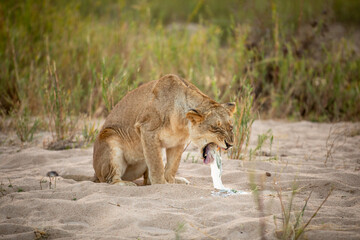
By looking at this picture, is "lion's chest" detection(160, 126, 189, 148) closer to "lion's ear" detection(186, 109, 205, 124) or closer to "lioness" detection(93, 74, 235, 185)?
"lioness" detection(93, 74, 235, 185)

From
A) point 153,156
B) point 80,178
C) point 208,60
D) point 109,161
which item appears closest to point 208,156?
point 153,156

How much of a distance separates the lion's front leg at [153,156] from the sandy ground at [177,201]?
0.22 metres

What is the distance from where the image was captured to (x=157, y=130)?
4824 mm

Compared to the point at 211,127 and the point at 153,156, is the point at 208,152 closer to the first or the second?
the point at 211,127

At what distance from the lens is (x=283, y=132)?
8.01m

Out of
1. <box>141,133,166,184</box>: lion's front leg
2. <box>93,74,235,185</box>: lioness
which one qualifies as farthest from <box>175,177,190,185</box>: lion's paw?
<box>141,133,166,184</box>: lion's front leg

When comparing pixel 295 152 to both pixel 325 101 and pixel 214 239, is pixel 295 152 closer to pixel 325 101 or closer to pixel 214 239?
pixel 325 101

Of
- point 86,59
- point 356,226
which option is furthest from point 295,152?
point 86,59

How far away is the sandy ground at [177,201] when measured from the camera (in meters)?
3.42

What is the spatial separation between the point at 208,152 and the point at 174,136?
18.5 inches

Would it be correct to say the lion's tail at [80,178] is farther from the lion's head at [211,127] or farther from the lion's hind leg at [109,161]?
the lion's head at [211,127]

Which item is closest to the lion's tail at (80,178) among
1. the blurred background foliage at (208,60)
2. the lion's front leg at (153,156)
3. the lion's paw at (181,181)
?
the lion's front leg at (153,156)

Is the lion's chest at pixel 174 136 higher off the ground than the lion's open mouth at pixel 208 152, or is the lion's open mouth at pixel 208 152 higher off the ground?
the lion's chest at pixel 174 136

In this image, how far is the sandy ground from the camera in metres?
3.42
